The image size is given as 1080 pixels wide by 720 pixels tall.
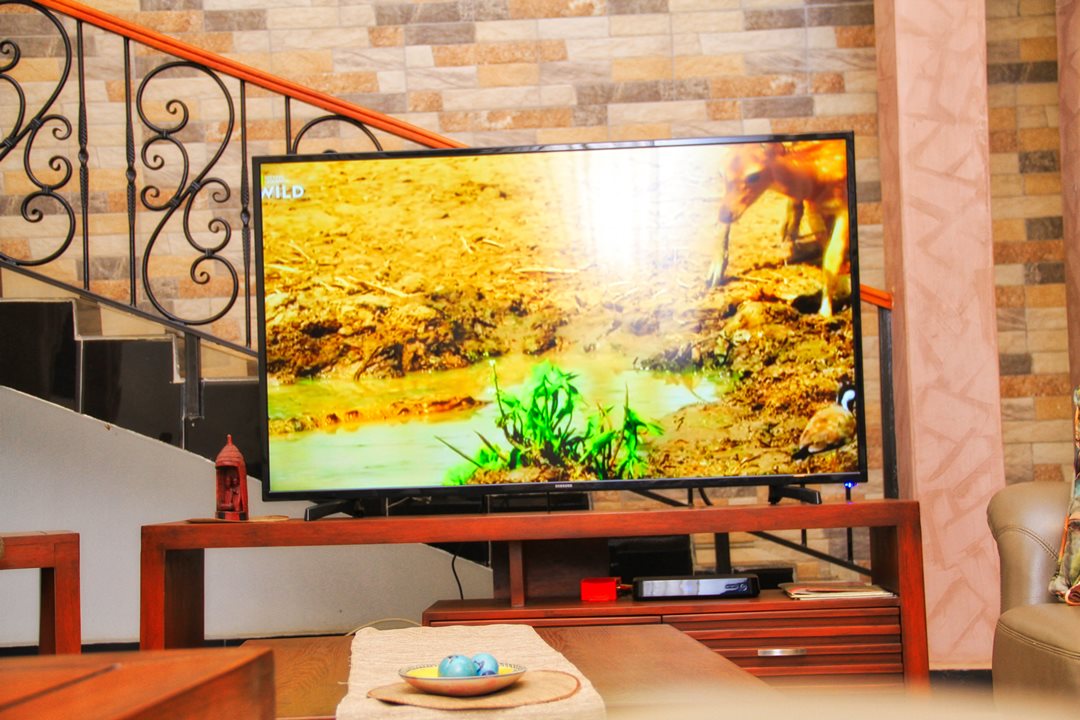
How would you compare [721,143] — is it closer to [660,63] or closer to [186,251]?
[660,63]

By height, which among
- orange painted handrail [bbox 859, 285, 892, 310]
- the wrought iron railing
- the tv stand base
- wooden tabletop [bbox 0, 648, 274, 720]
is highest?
the wrought iron railing

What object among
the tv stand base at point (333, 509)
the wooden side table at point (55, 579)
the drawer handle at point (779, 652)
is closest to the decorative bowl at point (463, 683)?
the wooden side table at point (55, 579)

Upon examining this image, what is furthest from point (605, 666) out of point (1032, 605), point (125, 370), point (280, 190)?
point (125, 370)

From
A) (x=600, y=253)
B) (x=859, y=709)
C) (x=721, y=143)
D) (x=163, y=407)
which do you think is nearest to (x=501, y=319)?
(x=600, y=253)

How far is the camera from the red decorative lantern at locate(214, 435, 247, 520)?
10.4ft

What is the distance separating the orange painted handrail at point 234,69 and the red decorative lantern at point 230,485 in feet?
3.77

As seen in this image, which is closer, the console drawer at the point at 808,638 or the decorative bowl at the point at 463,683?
the decorative bowl at the point at 463,683

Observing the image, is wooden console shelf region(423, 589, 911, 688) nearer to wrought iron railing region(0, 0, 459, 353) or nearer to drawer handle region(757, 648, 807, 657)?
drawer handle region(757, 648, 807, 657)

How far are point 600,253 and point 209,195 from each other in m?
2.20

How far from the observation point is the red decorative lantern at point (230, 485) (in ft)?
10.4

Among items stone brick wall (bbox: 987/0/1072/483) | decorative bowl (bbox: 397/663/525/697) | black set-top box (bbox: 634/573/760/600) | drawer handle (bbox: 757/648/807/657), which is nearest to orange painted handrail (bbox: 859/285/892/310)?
black set-top box (bbox: 634/573/760/600)

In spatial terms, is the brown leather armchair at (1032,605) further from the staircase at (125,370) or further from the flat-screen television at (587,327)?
the staircase at (125,370)

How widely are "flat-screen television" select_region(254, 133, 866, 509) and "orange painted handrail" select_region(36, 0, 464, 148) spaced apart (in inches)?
13.6

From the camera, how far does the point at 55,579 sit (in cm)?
252
